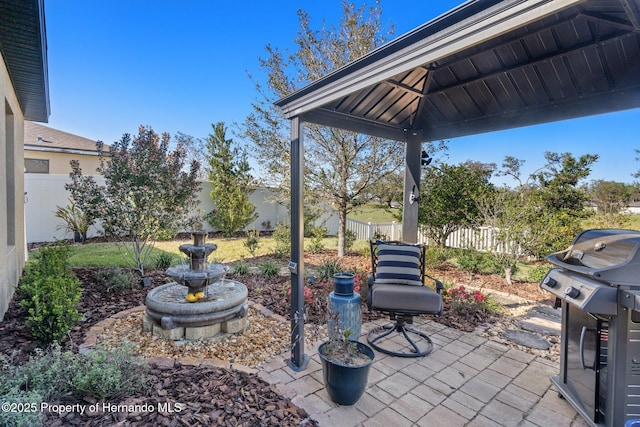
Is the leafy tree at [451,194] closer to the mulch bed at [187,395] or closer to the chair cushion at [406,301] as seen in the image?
the mulch bed at [187,395]

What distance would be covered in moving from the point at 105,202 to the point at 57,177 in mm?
5655

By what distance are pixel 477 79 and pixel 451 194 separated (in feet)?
13.6

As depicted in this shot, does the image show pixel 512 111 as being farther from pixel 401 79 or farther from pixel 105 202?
pixel 105 202

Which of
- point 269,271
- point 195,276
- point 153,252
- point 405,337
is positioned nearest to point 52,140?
point 153,252

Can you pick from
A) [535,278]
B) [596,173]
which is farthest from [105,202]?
[596,173]

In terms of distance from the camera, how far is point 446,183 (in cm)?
705

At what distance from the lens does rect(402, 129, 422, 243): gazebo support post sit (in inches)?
159

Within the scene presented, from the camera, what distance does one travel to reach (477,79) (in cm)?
316

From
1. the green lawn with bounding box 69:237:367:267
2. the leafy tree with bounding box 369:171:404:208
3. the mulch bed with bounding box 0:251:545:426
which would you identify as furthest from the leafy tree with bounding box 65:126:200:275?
the leafy tree with bounding box 369:171:404:208

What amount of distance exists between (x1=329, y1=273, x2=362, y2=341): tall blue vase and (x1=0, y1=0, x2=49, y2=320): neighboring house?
3.55 meters

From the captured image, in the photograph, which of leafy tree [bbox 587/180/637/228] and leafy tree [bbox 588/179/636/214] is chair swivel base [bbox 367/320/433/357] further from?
leafy tree [bbox 588/179/636/214]

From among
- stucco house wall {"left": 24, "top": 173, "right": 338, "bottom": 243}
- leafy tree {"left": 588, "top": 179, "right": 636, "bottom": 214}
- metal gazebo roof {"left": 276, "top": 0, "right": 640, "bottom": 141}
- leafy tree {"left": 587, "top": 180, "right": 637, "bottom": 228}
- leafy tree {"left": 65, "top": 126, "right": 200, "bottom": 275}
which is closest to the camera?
metal gazebo roof {"left": 276, "top": 0, "right": 640, "bottom": 141}

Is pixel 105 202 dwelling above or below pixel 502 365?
above

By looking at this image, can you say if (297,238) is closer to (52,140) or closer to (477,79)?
(477,79)
